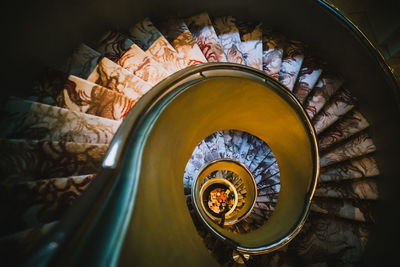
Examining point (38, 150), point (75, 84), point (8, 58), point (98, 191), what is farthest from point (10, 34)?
point (98, 191)

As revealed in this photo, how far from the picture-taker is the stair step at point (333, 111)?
2.84 m

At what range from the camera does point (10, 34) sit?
174cm

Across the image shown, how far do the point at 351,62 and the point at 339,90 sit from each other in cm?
40

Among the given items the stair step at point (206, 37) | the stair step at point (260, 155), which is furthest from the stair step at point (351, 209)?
the stair step at point (206, 37)

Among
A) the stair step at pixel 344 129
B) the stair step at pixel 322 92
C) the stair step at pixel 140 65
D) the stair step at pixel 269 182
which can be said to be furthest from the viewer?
the stair step at pixel 269 182

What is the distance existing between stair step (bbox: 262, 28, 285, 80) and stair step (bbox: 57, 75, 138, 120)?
199 cm

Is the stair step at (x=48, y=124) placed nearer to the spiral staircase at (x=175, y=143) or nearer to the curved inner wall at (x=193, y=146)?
the spiral staircase at (x=175, y=143)

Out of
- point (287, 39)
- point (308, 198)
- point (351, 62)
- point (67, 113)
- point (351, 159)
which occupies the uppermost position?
point (287, 39)

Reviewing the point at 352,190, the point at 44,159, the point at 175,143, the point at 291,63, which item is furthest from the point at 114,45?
the point at 352,190

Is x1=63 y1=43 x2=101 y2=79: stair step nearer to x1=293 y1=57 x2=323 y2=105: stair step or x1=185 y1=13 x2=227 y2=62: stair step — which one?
x1=185 y1=13 x2=227 y2=62: stair step

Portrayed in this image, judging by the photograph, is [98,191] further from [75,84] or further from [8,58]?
[8,58]

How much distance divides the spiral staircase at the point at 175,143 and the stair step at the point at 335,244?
1cm

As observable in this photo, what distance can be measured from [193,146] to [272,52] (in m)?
1.79

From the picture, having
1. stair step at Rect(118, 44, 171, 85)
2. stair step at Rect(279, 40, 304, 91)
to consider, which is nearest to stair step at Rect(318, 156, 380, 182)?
stair step at Rect(279, 40, 304, 91)
